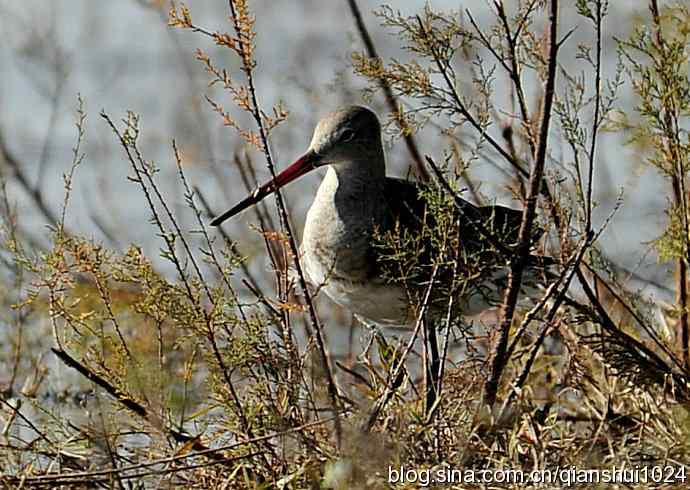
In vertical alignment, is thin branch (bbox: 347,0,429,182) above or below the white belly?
above

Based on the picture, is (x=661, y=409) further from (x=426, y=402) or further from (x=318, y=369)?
(x=318, y=369)

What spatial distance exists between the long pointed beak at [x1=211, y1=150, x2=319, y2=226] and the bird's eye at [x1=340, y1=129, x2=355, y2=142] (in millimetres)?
101

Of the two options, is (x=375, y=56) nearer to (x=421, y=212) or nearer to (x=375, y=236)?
(x=421, y=212)

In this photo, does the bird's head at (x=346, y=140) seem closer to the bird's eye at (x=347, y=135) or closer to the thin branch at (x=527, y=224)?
the bird's eye at (x=347, y=135)

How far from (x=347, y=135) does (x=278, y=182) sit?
533 mm

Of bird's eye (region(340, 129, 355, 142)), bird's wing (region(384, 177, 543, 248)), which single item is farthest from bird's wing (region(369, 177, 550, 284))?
bird's eye (region(340, 129, 355, 142))

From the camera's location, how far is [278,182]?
272cm

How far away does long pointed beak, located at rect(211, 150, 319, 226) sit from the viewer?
280cm

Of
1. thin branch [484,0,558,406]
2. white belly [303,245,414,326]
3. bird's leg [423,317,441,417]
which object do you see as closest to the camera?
thin branch [484,0,558,406]

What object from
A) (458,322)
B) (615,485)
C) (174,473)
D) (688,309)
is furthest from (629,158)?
(174,473)

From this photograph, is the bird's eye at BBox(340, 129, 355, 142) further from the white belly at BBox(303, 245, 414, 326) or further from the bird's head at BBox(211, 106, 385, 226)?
the white belly at BBox(303, 245, 414, 326)

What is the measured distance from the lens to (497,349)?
8.12ft

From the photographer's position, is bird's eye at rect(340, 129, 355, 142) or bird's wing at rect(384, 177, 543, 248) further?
bird's eye at rect(340, 129, 355, 142)

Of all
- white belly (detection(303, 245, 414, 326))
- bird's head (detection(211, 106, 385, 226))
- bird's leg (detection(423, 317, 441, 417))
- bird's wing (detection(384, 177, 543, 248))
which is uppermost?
bird's head (detection(211, 106, 385, 226))
